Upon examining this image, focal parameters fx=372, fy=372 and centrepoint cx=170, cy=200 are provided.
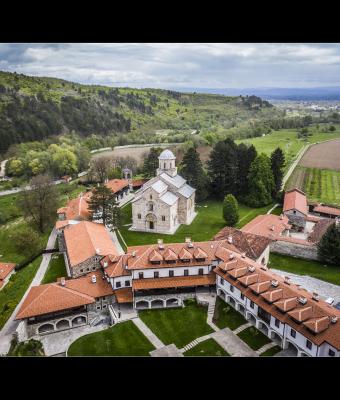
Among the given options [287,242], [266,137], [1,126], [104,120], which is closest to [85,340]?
[287,242]

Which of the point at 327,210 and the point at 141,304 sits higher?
the point at 327,210

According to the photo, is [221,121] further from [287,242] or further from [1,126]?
[287,242]

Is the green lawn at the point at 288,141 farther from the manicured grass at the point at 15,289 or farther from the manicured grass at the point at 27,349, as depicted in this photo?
the manicured grass at the point at 27,349

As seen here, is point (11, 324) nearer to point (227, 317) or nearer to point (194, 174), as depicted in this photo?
point (227, 317)

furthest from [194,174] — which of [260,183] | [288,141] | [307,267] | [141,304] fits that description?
[288,141]

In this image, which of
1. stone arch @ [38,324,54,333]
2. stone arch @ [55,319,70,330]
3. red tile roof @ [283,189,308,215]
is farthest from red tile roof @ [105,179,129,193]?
stone arch @ [38,324,54,333]

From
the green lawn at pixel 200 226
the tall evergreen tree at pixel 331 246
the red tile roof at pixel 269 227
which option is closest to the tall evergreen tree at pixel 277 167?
the green lawn at pixel 200 226

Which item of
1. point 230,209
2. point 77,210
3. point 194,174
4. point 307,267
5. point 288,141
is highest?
point 288,141

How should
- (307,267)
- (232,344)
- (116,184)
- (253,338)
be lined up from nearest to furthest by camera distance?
1. (232,344)
2. (253,338)
3. (307,267)
4. (116,184)
